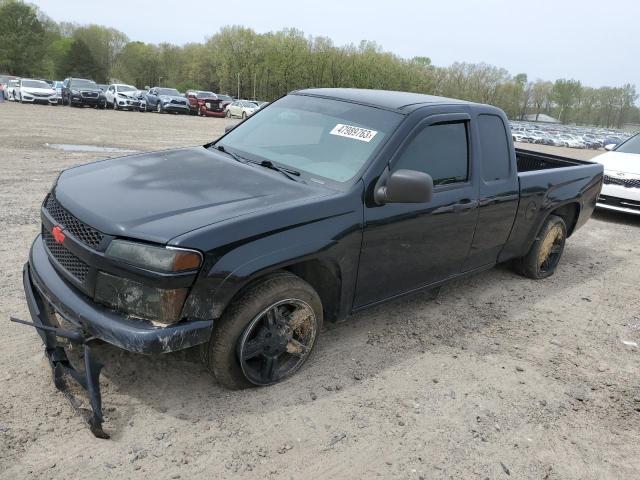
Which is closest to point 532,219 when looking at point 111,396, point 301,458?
point 301,458

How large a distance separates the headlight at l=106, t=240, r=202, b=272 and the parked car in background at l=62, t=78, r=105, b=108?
32540 mm

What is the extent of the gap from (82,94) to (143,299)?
3271 centimetres

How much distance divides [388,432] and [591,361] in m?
2.01

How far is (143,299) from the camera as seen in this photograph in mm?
2713

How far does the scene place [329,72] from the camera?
326 ft

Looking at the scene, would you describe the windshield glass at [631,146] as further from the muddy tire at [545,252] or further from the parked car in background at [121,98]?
the parked car in background at [121,98]

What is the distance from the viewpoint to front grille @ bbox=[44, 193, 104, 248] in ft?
9.31

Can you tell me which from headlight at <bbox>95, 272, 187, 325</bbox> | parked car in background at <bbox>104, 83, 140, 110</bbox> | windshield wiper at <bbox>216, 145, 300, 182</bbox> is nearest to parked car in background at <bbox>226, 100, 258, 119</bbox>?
parked car in background at <bbox>104, 83, 140, 110</bbox>

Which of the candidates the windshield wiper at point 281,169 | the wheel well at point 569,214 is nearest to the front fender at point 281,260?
the windshield wiper at point 281,169

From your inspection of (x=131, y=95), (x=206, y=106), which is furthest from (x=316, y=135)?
(x=206, y=106)

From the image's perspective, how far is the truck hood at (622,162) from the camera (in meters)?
8.98

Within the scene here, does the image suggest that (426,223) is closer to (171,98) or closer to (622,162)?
(622,162)

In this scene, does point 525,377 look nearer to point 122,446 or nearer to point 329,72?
point 122,446

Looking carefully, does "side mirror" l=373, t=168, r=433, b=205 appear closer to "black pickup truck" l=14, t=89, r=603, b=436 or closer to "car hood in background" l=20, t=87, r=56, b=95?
"black pickup truck" l=14, t=89, r=603, b=436
